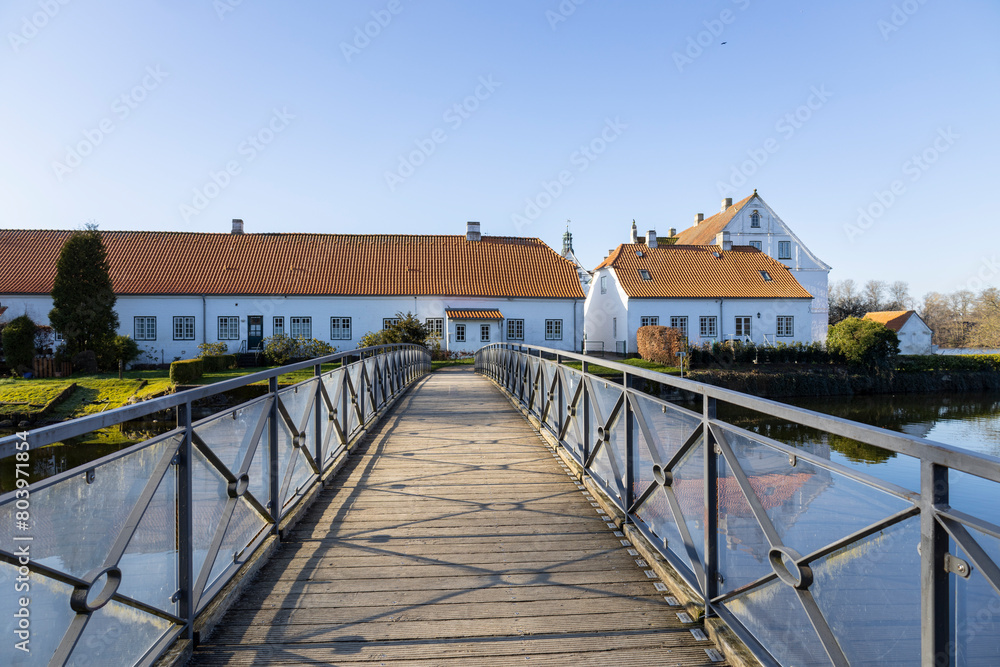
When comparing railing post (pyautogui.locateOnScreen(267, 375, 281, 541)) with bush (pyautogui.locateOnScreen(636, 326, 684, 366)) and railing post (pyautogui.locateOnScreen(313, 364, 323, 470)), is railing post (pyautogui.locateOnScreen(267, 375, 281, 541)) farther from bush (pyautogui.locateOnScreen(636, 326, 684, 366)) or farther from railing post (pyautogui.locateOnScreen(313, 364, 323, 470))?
bush (pyautogui.locateOnScreen(636, 326, 684, 366))

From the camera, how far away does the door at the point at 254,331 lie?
1228 inches

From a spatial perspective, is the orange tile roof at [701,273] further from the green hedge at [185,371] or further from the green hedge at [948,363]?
the green hedge at [185,371]

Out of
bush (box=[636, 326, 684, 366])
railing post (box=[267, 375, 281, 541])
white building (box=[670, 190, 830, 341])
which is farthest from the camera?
white building (box=[670, 190, 830, 341])

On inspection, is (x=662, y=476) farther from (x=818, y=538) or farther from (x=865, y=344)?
(x=865, y=344)

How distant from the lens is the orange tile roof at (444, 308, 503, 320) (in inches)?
1264

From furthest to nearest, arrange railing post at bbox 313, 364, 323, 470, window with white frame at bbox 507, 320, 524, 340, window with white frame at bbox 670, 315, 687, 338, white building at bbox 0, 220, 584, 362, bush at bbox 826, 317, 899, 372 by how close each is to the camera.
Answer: window with white frame at bbox 670, 315, 687, 338
window with white frame at bbox 507, 320, 524, 340
white building at bbox 0, 220, 584, 362
bush at bbox 826, 317, 899, 372
railing post at bbox 313, 364, 323, 470

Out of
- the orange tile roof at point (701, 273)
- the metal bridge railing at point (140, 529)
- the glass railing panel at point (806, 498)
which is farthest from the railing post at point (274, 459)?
the orange tile roof at point (701, 273)

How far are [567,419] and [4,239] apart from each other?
40.0 metres

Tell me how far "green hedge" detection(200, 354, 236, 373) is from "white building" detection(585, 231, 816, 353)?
68.4 ft

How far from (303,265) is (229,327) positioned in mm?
5491

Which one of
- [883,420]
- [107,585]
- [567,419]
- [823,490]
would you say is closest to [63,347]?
[567,419]

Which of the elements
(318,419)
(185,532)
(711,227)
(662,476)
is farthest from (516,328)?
(185,532)

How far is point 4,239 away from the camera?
32875mm

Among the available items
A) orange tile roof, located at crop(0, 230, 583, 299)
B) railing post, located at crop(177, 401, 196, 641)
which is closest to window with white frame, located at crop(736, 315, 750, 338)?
orange tile roof, located at crop(0, 230, 583, 299)
